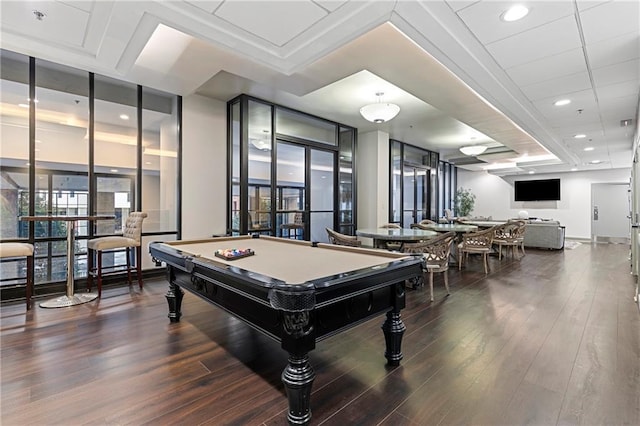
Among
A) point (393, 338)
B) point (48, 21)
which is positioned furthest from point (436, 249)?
point (48, 21)

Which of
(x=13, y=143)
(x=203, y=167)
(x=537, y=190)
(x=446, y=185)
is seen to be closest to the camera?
(x=13, y=143)

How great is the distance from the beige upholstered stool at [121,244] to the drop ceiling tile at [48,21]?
2167 mm

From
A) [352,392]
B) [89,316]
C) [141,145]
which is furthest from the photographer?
[141,145]

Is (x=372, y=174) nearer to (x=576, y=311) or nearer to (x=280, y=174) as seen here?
(x=280, y=174)

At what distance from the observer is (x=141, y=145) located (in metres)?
4.69

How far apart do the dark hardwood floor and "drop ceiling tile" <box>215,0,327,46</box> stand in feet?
9.44

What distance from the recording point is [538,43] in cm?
295

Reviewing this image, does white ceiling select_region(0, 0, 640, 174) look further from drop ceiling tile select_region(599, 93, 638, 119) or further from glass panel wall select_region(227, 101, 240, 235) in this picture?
glass panel wall select_region(227, 101, 240, 235)

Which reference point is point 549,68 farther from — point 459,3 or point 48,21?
point 48,21

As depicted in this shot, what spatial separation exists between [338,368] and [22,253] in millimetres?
3551

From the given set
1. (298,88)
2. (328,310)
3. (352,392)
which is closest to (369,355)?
→ (352,392)

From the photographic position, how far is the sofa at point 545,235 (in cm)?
839

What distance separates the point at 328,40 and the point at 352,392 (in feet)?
9.84

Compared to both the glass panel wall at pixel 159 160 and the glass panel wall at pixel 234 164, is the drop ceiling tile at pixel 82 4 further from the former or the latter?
the glass panel wall at pixel 234 164
